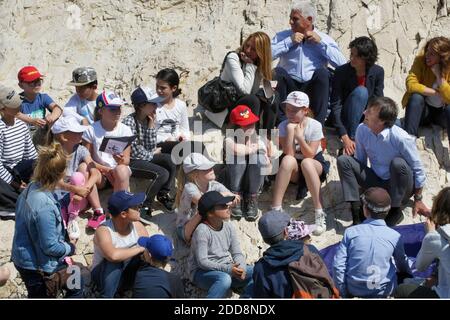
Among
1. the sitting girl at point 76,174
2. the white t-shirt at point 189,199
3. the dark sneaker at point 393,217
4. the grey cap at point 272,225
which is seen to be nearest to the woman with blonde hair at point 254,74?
the white t-shirt at point 189,199

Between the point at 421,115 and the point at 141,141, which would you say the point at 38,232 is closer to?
the point at 141,141

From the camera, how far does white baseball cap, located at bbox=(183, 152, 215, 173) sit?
8.02 metres

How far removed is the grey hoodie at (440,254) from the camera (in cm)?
666

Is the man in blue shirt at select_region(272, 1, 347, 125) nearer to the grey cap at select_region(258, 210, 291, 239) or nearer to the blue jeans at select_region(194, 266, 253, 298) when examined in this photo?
the blue jeans at select_region(194, 266, 253, 298)

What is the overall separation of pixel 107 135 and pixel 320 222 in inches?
87.2

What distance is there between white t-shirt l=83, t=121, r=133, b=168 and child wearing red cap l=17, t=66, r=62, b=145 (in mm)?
675

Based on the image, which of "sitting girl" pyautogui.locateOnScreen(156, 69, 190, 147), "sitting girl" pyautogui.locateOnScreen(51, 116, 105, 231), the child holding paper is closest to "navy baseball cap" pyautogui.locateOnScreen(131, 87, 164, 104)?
"sitting girl" pyautogui.locateOnScreen(156, 69, 190, 147)

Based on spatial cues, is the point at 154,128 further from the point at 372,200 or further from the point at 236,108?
the point at 372,200

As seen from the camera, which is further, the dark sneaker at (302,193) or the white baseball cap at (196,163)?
the dark sneaker at (302,193)

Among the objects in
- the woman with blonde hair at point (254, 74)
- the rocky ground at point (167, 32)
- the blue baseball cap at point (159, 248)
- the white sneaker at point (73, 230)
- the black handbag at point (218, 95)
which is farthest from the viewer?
the rocky ground at point (167, 32)

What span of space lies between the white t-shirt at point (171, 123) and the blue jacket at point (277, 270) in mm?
2571

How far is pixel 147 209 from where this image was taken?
8578mm

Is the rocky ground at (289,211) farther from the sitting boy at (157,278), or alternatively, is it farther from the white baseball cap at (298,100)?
the white baseball cap at (298,100)
